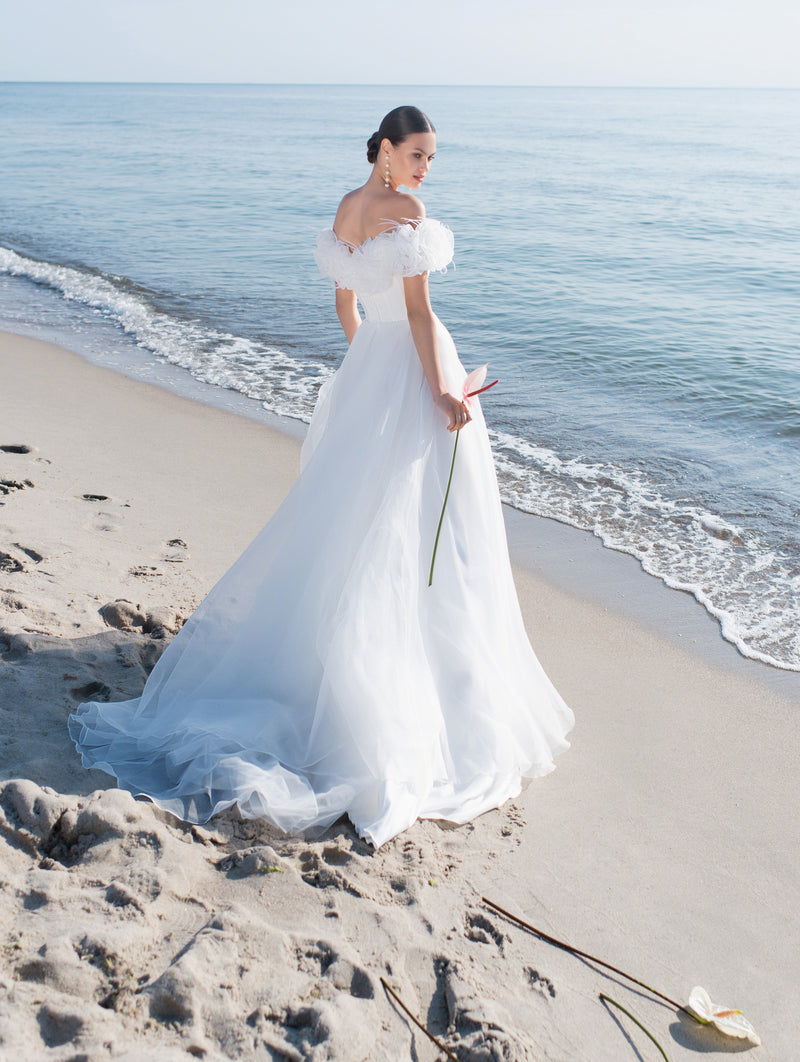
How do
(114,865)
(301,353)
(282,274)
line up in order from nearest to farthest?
(114,865), (301,353), (282,274)

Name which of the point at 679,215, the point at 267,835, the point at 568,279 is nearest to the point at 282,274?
the point at 568,279

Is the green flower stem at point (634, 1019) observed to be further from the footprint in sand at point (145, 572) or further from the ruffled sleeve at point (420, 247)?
the footprint in sand at point (145, 572)

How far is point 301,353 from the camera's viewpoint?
33.6 feet

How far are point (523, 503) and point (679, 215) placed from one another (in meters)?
16.9

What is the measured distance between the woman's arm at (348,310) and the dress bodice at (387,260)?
239 millimetres

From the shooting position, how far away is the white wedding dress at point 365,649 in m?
3.03

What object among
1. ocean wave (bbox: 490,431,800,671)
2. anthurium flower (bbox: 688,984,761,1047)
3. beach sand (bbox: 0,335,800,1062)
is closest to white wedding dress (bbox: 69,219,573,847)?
beach sand (bbox: 0,335,800,1062)

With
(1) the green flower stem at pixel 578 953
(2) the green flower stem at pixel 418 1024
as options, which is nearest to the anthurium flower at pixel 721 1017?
(1) the green flower stem at pixel 578 953

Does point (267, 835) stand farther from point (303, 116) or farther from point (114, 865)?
point (303, 116)

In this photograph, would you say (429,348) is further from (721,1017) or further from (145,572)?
A: (145,572)

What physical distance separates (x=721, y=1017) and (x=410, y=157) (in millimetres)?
2839

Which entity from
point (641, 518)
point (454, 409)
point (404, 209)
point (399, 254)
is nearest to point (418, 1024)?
point (454, 409)

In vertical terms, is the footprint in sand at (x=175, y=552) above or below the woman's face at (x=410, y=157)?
below

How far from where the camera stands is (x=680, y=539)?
5.89 meters
